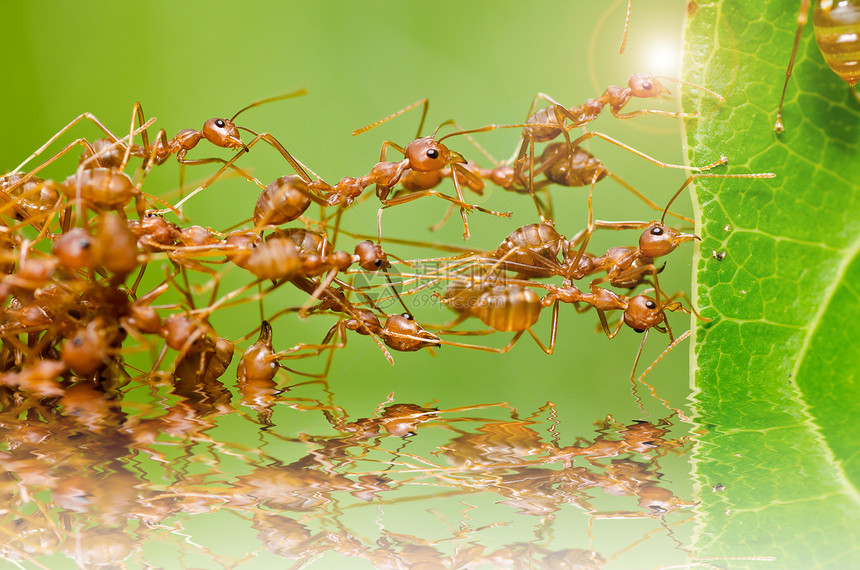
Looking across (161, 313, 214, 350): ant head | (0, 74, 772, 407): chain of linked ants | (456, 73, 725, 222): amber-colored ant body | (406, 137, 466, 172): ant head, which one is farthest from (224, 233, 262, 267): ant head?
Result: (456, 73, 725, 222): amber-colored ant body

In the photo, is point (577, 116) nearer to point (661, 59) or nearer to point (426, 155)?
point (661, 59)

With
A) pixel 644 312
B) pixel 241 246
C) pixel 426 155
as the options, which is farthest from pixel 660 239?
pixel 241 246

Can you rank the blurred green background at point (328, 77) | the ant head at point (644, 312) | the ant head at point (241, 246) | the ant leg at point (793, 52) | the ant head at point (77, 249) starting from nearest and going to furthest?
the ant head at point (77, 249)
the ant head at point (241, 246)
the ant leg at point (793, 52)
the ant head at point (644, 312)
the blurred green background at point (328, 77)

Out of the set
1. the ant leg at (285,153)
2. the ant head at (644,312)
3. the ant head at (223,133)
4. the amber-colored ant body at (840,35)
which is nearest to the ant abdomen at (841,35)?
the amber-colored ant body at (840,35)

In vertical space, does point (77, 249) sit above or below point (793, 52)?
below

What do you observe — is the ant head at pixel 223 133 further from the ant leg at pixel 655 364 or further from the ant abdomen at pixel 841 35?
the ant abdomen at pixel 841 35

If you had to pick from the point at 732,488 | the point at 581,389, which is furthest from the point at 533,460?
the point at 581,389
